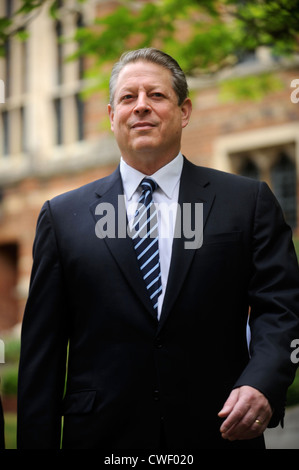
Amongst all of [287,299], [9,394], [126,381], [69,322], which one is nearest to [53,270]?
[69,322]

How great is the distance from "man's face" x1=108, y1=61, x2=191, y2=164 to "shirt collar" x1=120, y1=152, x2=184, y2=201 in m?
0.06

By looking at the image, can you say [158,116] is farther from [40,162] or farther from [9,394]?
[40,162]

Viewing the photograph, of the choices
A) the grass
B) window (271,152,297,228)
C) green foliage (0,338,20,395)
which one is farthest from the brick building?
the grass

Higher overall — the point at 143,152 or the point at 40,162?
the point at 40,162

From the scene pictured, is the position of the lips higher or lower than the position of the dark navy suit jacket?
higher

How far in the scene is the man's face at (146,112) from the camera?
2.77 meters

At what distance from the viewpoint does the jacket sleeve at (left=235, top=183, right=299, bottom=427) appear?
8.06ft

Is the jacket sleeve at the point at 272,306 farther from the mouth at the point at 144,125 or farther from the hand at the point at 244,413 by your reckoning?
the mouth at the point at 144,125

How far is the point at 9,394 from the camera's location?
10.5 meters

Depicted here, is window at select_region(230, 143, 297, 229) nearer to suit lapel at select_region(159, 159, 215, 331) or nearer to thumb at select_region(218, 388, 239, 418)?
suit lapel at select_region(159, 159, 215, 331)

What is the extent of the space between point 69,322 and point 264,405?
0.81 m

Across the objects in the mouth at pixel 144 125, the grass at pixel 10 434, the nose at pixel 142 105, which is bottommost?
the grass at pixel 10 434

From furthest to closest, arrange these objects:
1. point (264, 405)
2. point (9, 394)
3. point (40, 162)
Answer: point (40, 162), point (9, 394), point (264, 405)

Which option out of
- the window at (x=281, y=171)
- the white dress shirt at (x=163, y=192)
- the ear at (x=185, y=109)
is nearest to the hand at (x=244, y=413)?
the white dress shirt at (x=163, y=192)
